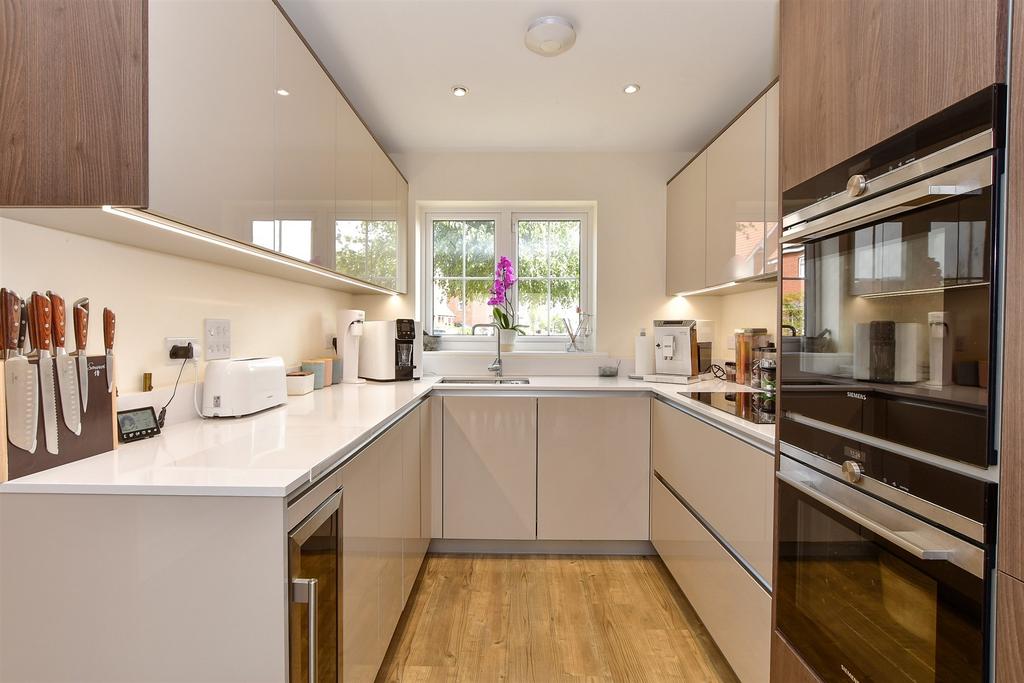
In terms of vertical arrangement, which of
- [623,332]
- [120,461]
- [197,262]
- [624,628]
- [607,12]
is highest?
[607,12]

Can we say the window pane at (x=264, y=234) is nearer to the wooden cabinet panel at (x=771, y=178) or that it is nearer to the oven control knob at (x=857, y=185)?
the oven control knob at (x=857, y=185)

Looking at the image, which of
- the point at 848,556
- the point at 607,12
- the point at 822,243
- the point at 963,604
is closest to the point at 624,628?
the point at 848,556

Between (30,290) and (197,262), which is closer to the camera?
(30,290)

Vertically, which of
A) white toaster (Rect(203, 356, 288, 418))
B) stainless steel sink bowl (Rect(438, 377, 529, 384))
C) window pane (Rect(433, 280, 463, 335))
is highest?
window pane (Rect(433, 280, 463, 335))

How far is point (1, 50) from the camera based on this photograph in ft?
3.09

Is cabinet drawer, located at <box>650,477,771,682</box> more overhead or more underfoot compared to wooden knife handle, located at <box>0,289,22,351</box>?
more underfoot

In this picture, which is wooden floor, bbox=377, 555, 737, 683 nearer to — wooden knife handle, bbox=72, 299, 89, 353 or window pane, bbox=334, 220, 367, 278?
wooden knife handle, bbox=72, 299, 89, 353

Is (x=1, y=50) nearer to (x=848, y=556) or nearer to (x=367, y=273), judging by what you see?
(x=367, y=273)

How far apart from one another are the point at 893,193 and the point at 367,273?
200 cm

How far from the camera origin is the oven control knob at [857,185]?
2.94 feet

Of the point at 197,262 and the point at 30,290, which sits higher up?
the point at 197,262

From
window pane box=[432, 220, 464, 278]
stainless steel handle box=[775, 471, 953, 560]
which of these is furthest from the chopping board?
Result: window pane box=[432, 220, 464, 278]

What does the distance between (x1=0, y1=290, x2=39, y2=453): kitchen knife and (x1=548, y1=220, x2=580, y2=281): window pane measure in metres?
2.67

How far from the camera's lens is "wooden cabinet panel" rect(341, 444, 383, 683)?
47.7 inches
